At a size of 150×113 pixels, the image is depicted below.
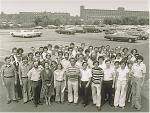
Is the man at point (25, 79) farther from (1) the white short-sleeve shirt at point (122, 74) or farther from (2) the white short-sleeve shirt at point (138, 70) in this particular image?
(2) the white short-sleeve shirt at point (138, 70)

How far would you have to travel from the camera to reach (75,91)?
8.38 meters

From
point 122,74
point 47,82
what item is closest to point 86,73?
point 122,74

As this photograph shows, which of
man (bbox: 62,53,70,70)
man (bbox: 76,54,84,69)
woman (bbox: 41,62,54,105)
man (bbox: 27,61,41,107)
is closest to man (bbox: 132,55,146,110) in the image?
man (bbox: 76,54,84,69)

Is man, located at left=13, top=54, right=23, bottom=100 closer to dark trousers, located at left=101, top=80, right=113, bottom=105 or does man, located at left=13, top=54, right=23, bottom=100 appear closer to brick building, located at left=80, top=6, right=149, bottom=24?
dark trousers, located at left=101, top=80, right=113, bottom=105

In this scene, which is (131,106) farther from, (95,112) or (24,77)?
(24,77)

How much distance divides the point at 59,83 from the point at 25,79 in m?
1.08

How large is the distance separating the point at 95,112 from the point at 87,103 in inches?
26.0

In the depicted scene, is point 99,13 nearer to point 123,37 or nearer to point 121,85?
point 123,37

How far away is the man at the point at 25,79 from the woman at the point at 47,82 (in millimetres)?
518

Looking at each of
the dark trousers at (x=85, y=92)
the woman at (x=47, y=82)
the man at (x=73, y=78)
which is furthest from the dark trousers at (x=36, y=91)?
the dark trousers at (x=85, y=92)

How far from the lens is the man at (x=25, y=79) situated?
8.25 meters

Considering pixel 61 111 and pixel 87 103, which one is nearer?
pixel 61 111

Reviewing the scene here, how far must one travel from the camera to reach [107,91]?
8398mm

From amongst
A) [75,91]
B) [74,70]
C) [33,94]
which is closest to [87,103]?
[75,91]
